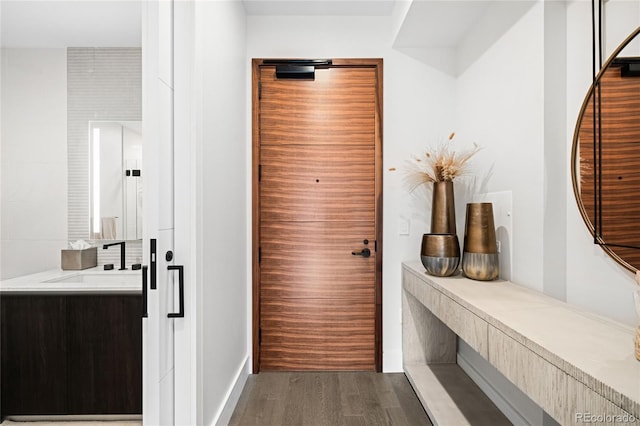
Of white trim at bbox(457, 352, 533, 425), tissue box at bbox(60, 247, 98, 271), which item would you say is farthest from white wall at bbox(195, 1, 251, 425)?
white trim at bbox(457, 352, 533, 425)

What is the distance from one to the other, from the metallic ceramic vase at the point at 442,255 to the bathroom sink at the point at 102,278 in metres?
1.66

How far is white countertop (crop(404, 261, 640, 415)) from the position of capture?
0.97m

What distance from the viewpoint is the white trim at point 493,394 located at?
2227 mm

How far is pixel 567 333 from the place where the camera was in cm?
133

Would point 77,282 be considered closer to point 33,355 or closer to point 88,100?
point 33,355

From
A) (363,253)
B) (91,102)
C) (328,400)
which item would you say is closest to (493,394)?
(328,400)

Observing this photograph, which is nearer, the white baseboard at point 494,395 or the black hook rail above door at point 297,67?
the white baseboard at point 494,395

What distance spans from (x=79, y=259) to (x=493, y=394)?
7.81ft

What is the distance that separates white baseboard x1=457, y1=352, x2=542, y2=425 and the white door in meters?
1.70

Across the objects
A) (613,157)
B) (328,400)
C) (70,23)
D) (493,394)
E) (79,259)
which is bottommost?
(328,400)

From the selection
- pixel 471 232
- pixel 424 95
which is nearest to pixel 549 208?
pixel 471 232

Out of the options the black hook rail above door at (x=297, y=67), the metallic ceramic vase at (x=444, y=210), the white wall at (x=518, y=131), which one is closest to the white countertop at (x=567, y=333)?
the white wall at (x=518, y=131)

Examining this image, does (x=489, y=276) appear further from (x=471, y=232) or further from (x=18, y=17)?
(x=18, y=17)

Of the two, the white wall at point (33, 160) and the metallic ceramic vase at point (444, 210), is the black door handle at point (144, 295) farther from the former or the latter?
the metallic ceramic vase at point (444, 210)
